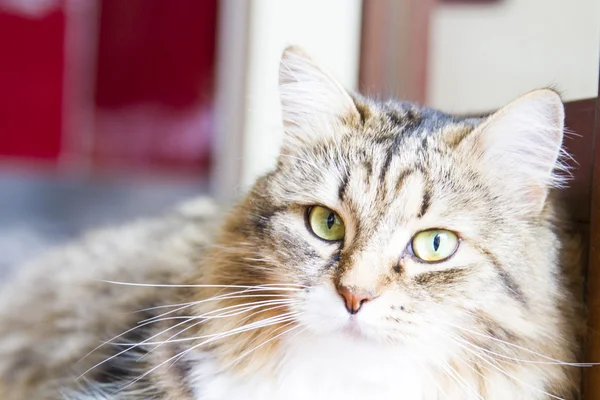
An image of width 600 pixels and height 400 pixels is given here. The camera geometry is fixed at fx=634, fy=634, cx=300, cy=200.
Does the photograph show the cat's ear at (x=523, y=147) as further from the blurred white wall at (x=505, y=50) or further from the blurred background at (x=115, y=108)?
the blurred background at (x=115, y=108)

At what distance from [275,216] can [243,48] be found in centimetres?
206

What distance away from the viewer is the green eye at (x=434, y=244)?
3.15 ft

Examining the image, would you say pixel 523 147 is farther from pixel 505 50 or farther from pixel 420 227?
pixel 505 50

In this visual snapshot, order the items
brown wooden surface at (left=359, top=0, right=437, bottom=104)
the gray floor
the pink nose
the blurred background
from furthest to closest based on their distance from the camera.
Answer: the gray floor → the blurred background → brown wooden surface at (left=359, top=0, right=437, bottom=104) → the pink nose

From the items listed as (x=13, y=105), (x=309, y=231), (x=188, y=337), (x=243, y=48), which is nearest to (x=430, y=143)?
(x=309, y=231)

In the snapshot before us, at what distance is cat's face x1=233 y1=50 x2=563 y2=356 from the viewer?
912 millimetres

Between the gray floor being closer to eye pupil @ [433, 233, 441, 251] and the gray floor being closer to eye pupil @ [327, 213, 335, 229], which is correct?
eye pupil @ [327, 213, 335, 229]

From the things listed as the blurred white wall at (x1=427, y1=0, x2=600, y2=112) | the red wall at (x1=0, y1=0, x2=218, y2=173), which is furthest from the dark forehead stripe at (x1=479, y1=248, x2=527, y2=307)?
the red wall at (x1=0, y1=0, x2=218, y2=173)

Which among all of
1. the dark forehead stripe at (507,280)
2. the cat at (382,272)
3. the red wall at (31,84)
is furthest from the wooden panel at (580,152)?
the red wall at (31,84)

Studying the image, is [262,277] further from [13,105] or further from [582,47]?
[13,105]

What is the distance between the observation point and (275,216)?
1068 mm

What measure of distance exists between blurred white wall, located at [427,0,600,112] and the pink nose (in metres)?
1.09

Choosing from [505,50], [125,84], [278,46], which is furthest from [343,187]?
[125,84]

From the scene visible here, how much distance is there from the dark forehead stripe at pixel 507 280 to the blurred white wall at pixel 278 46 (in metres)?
1.38
